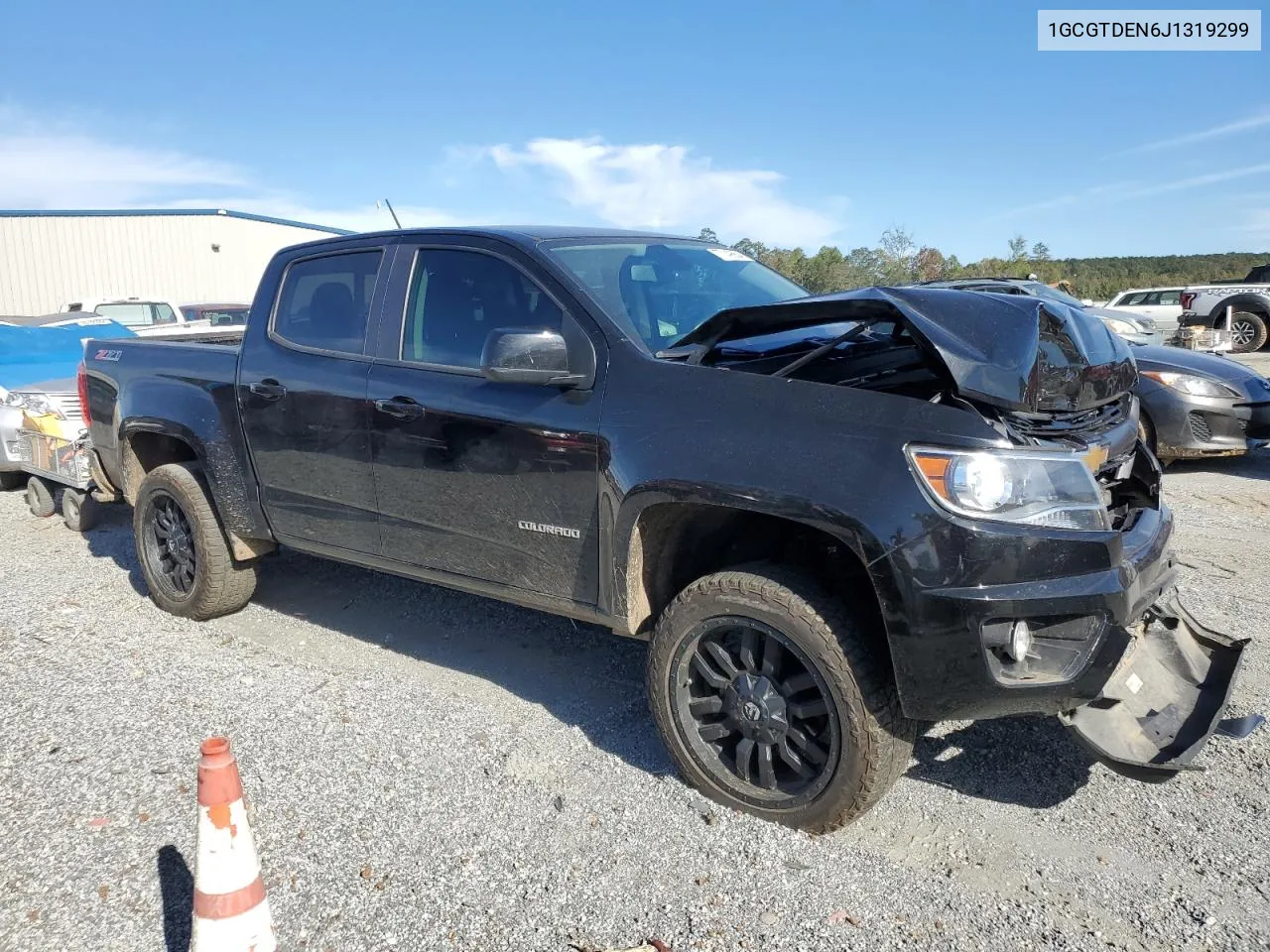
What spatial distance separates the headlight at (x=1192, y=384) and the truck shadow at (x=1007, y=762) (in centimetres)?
465

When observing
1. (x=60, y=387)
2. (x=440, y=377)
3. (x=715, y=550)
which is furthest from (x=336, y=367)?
(x=60, y=387)

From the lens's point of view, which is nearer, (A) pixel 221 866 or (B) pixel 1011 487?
(A) pixel 221 866

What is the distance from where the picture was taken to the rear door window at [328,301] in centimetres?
399

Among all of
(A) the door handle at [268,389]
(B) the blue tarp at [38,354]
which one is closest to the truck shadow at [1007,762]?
(A) the door handle at [268,389]

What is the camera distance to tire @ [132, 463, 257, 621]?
15.6ft

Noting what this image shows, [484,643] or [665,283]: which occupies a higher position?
[665,283]

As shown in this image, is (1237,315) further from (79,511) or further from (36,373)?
(36,373)

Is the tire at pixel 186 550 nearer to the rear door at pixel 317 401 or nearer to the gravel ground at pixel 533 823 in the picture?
the gravel ground at pixel 533 823

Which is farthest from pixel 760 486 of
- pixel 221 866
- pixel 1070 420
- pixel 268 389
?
pixel 268 389

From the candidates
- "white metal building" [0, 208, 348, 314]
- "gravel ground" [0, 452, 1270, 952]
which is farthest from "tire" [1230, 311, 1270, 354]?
"white metal building" [0, 208, 348, 314]

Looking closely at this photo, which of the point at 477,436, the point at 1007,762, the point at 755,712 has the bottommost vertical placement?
the point at 1007,762

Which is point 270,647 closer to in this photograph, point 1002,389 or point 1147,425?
point 1002,389

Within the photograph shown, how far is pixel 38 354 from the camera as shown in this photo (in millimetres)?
8992

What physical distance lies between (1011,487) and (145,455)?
467 cm
